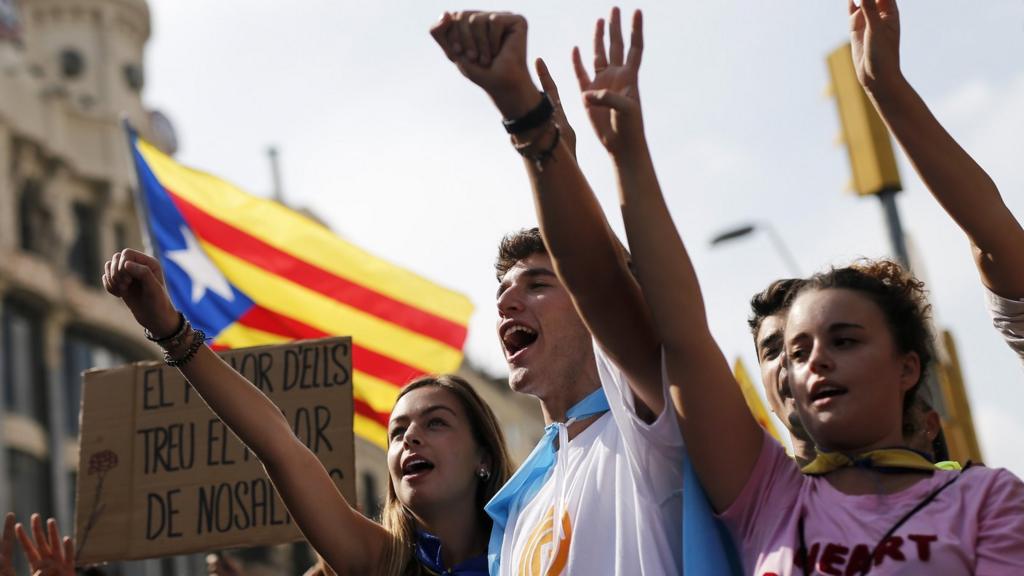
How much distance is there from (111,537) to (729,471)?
310 centimetres

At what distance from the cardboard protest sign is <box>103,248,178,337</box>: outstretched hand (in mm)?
1634

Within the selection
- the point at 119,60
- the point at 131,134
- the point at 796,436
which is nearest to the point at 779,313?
the point at 796,436

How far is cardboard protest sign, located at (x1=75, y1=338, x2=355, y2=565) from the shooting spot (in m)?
5.25

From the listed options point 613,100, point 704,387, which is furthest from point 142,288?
point 704,387

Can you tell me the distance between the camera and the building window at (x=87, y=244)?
100ft

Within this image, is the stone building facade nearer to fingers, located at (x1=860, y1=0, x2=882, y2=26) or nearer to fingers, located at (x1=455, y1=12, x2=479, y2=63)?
fingers, located at (x1=860, y1=0, x2=882, y2=26)

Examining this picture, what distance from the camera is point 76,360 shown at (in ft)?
97.2

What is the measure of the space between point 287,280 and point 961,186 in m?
5.78

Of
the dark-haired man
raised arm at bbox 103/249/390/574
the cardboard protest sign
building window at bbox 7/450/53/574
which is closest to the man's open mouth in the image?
the dark-haired man

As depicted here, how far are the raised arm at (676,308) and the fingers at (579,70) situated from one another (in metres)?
0.02

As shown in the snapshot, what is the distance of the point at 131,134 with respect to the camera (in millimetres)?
8641

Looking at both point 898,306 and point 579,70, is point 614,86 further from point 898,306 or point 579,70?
point 898,306

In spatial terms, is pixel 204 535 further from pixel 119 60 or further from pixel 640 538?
pixel 119 60

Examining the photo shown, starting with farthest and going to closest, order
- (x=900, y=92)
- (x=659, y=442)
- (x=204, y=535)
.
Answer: (x=204, y=535)
(x=900, y=92)
(x=659, y=442)
